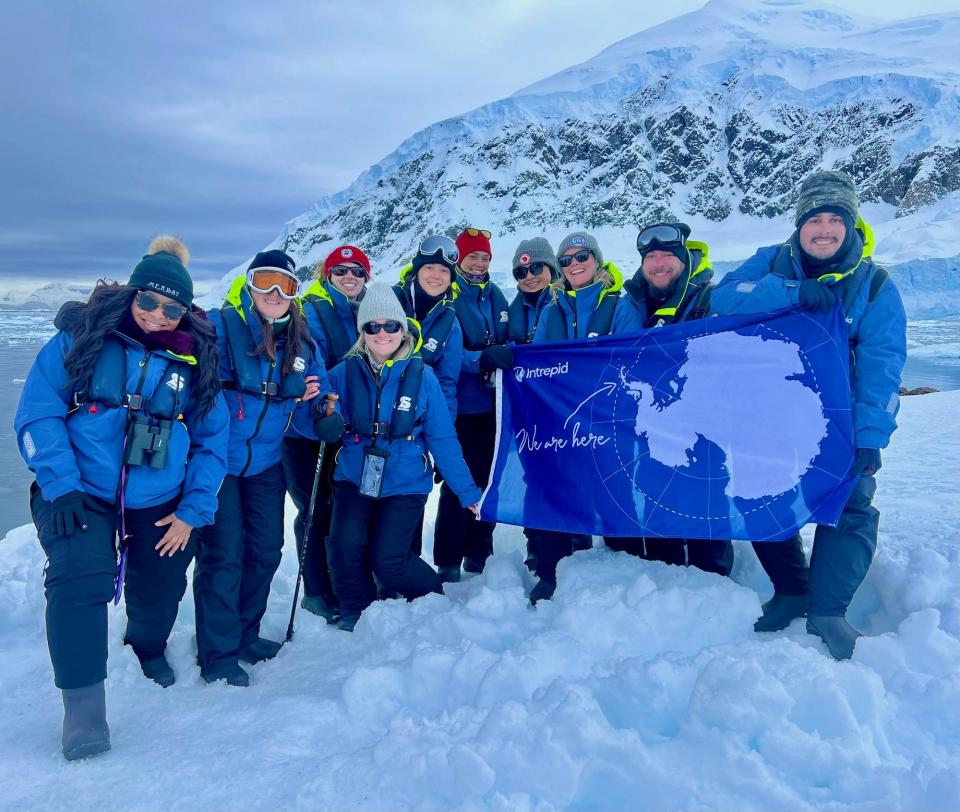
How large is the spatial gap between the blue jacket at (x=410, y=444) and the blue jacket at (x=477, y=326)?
577 mm

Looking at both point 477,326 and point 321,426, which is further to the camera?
point 477,326

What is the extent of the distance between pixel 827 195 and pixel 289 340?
2413 millimetres

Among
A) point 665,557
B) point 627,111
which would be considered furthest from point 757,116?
point 665,557

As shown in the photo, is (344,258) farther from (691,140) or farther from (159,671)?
(691,140)

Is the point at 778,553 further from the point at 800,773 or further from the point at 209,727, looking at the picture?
the point at 209,727

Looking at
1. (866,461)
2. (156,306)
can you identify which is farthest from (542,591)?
(156,306)

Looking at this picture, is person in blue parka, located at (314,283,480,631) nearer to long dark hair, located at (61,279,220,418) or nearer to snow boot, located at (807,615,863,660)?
long dark hair, located at (61,279,220,418)

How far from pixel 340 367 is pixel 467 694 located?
1.66 meters

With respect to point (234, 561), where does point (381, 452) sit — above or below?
above

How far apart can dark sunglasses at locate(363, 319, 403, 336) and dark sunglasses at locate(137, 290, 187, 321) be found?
0.89 metres

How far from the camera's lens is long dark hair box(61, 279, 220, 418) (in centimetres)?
233

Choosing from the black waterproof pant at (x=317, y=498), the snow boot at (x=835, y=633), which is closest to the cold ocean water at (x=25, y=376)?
the black waterproof pant at (x=317, y=498)

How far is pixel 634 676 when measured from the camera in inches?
87.6

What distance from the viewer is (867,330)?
2824mm
